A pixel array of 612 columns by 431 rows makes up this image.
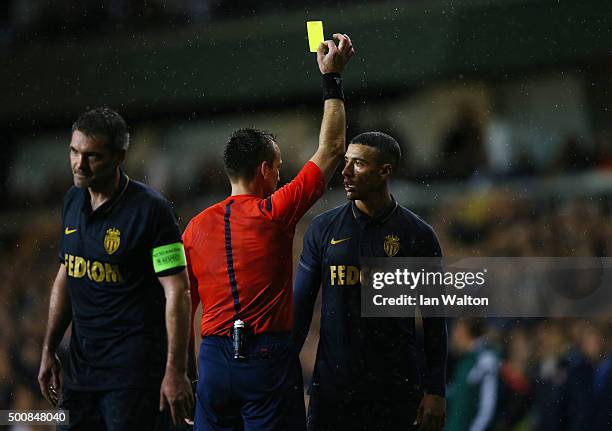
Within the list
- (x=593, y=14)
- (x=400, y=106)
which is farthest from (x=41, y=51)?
(x=593, y=14)

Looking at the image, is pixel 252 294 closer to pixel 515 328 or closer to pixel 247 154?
pixel 247 154

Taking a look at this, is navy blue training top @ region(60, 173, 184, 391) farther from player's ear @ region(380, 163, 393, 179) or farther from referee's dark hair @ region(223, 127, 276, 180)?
player's ear @ region(380, 163, 393, 179)

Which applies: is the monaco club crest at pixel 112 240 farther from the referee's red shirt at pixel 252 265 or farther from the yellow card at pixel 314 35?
the yellow card at pixel 314 35

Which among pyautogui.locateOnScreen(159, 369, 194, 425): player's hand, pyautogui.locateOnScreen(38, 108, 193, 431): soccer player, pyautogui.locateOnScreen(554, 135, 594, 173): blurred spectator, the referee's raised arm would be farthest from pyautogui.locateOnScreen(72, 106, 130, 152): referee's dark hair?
pyautogui.locateOnScreen(554, 135, 594, 173): blurred spectator

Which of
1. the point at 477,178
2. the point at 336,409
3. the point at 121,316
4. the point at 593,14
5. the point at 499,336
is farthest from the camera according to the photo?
the point at 593,14

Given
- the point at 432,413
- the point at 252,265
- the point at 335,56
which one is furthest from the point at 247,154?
the point at 432,413

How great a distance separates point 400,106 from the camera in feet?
36.2

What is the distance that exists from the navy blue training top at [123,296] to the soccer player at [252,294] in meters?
0.19

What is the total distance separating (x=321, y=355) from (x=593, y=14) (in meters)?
6.79

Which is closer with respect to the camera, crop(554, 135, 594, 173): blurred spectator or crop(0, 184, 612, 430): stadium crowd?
crop(0, 184, 612, 430): stadium crowd

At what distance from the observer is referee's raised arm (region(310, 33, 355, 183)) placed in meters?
3.72

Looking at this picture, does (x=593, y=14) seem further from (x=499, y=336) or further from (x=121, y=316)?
(x=121, y=316)

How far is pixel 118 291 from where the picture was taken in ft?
12.7

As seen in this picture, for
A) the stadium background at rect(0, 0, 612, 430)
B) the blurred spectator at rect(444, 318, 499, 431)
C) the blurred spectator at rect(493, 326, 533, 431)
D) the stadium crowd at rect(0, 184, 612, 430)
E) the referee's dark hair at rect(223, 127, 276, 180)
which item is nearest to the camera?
the referee's dark hair at rect(223, 127, 276, 180)
